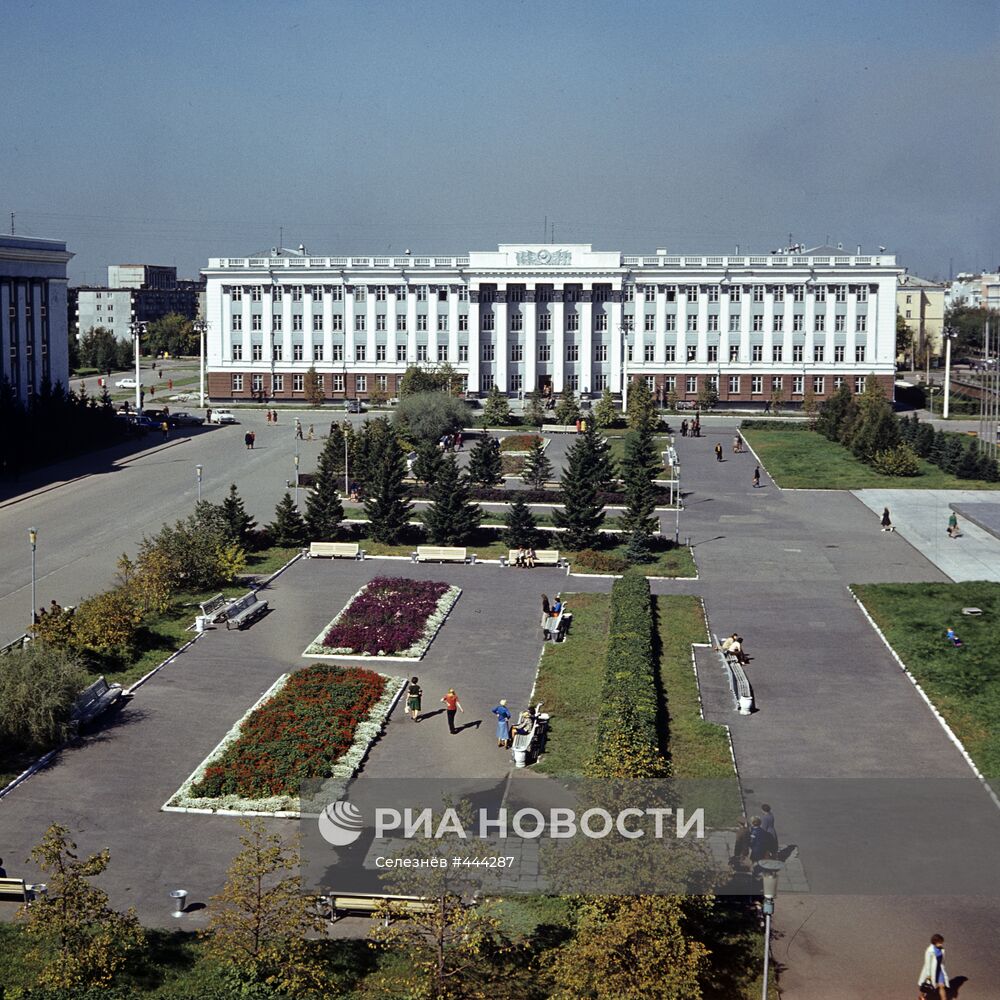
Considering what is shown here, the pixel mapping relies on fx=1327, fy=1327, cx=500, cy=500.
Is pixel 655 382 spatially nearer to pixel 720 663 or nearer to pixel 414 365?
pixel 414 365

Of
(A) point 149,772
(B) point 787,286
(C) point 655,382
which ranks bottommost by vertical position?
(A) point 149,772

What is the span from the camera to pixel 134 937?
14.8m

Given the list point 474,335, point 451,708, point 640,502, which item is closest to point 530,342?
point 474,335

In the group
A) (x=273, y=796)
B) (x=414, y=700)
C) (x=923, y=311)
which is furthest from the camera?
(x=923, y=311)

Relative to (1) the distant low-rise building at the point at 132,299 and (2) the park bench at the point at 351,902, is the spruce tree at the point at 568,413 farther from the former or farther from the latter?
(1) the distant low-rise building at the point at 132,299

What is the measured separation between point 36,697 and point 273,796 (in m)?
4.63

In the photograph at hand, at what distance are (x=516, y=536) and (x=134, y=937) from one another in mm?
24094

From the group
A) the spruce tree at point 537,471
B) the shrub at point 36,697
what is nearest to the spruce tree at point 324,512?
the spruce tree at point 537,471

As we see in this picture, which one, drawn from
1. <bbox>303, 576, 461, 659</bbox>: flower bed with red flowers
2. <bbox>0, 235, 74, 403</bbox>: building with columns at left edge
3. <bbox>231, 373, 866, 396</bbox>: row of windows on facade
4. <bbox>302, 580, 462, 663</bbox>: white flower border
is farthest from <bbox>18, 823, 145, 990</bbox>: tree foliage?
<bbox>231, 373, 866, 396</bbox>: row of windows on facade

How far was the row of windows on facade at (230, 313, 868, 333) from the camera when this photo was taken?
3145 inches

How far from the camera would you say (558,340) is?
81125 mm

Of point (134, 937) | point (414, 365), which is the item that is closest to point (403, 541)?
point (134, 937)

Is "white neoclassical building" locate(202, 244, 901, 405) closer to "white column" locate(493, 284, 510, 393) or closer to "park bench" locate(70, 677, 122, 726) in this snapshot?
"white column" locate(493, 284, 510, 393)

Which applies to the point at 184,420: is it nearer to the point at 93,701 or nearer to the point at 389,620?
the point at 389,620
